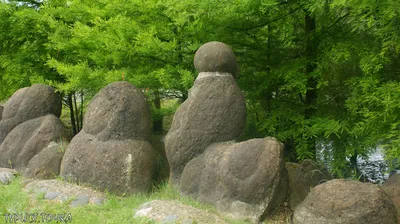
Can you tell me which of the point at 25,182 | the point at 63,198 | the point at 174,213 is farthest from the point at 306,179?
the point at 25,182

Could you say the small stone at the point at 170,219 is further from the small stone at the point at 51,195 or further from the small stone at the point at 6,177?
the small stone at the point at 6,177

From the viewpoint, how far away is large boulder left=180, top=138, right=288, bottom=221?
16.8 ft

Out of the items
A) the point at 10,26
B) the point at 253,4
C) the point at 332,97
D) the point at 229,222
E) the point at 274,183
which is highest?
the point at 10,26

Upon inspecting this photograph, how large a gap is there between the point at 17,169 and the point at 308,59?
18.2 ft

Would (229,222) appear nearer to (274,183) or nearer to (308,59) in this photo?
(274,183)

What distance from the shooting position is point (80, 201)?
5.83 metres

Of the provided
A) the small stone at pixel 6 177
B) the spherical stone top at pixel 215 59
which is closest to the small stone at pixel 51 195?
the small stone at pixel 6 177

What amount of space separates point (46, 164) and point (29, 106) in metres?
1.41

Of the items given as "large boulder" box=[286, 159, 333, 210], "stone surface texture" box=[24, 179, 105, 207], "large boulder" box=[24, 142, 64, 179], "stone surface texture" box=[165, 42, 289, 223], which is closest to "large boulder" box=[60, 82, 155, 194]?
"stone surface texture" box=[24, 179, 105, 207]

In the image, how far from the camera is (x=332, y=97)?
25.3ft

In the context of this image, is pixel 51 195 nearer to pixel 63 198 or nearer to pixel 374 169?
pixel 63 198

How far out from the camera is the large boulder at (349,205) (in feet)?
14.8

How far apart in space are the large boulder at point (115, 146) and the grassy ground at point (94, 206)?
0.90 ft

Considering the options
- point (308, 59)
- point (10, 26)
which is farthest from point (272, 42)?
point (10, 26)
